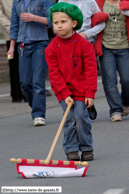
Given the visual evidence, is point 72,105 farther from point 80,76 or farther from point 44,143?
point 44,143

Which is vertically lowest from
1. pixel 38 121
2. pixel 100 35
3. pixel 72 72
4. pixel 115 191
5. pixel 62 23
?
pixel 38 121

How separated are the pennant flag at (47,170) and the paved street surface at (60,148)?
0.06 meters

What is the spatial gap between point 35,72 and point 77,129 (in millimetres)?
2273

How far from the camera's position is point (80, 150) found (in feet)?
17.2

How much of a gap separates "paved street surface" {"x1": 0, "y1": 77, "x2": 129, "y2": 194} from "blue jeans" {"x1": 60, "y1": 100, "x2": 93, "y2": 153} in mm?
204

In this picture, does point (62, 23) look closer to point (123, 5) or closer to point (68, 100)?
point (68, 100)

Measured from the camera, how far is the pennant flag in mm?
4449

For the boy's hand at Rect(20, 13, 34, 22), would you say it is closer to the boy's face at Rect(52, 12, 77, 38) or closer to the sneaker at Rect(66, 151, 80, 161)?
the boy's face at Rect(52, 12, 77, 38)

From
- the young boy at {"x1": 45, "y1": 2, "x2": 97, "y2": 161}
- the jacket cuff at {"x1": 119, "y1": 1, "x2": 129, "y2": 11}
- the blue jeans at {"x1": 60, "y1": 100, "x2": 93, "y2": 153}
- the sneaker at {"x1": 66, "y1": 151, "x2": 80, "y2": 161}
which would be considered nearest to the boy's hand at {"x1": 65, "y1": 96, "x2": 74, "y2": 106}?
the young boy at {"x1": 45, "y1": 2, "x2": 97, "y2": 161}

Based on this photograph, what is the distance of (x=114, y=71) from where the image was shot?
7355mm

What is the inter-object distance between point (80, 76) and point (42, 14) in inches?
99.0

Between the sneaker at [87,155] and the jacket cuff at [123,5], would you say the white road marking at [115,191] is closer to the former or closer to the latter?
the sneaker at [87,155]

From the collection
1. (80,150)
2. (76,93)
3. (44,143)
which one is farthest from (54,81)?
(44,143)

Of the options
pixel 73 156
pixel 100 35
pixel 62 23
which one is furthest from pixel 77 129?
pixel 100 35
